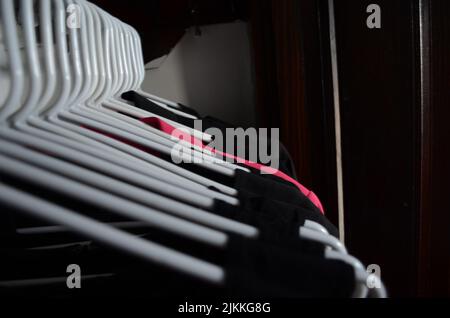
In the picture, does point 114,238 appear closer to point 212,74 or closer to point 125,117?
point 125,117

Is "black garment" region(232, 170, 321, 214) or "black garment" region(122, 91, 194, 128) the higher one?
"black garment" region(122, 91, 194, 128)

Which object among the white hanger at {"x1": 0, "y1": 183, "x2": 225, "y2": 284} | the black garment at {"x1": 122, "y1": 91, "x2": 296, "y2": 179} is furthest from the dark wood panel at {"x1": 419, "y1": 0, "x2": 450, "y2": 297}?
the white hanger at {"x1": 0, "y1": 183, "x2": 225, "y2": 284}

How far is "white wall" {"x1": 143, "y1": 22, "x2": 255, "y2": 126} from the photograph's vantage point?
129 centimetres

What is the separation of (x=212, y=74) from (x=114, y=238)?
3.95 feet

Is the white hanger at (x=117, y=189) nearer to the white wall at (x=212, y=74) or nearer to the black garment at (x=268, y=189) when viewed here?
the black garment at (x=268, y=189)

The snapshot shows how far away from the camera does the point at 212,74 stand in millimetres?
1310

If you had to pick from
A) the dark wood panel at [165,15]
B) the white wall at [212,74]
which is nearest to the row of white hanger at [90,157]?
the dark wood panel at [165,15]

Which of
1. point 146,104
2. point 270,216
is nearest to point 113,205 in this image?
point 270,216

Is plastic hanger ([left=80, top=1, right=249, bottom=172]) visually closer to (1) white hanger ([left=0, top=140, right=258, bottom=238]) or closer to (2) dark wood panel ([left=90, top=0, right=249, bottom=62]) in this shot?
(1) white hanger ([left=0, top=140, right=258, bottom=238])

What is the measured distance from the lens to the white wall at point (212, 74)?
129 cm

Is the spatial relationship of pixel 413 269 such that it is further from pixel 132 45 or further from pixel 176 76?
pixel 176 76

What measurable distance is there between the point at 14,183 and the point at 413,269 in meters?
0.92

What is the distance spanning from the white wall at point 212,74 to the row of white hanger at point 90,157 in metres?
0.86
